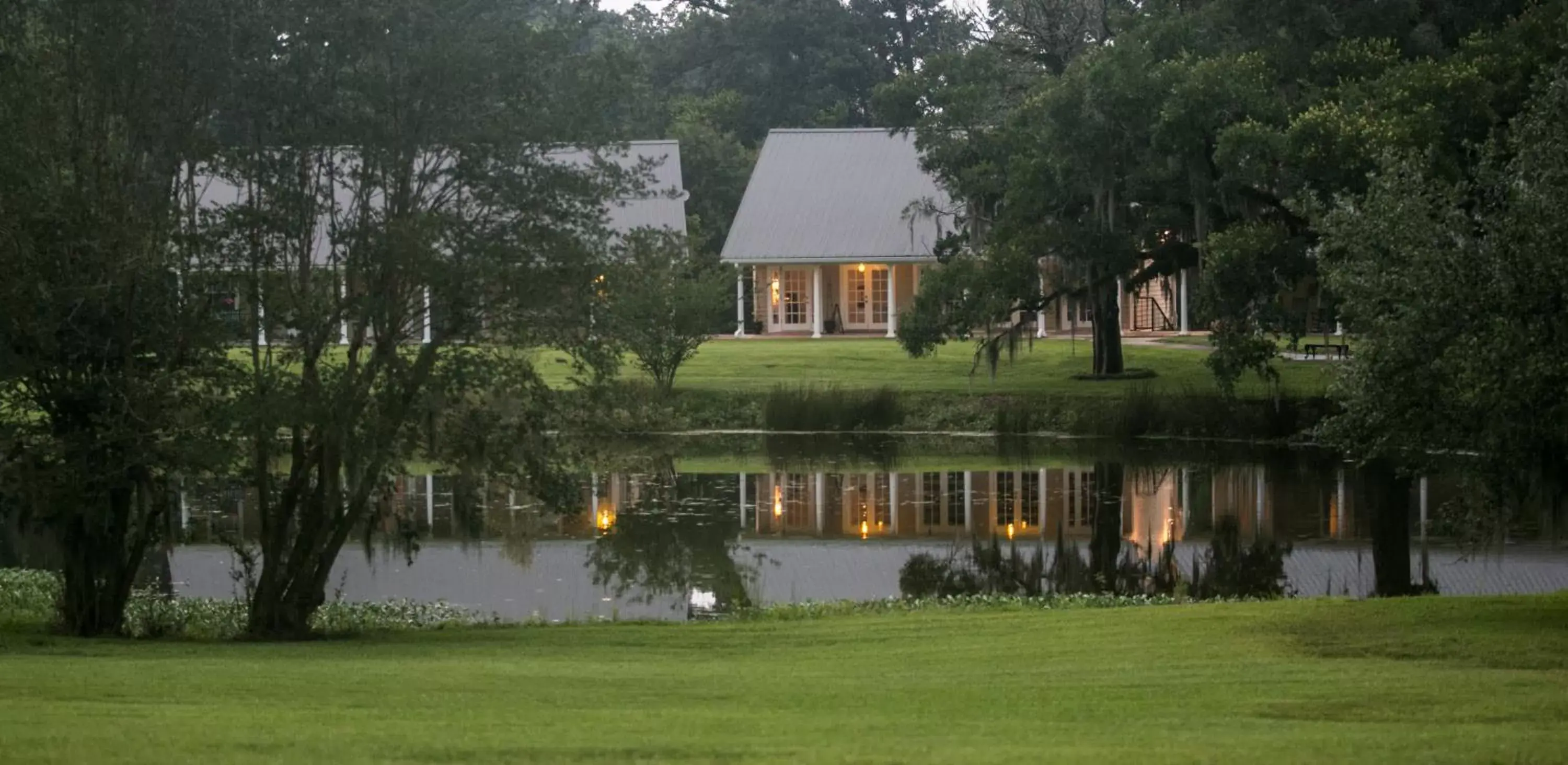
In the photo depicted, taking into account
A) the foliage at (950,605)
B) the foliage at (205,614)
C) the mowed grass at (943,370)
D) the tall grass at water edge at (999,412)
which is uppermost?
the mowed grass at (943,370)

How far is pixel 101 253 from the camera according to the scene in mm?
14812

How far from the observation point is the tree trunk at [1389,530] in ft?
65.7

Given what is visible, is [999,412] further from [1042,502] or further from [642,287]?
[642,287]

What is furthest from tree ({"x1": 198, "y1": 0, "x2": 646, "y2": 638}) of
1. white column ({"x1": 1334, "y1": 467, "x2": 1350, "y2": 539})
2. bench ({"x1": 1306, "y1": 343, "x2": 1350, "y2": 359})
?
bench ({"x1": 1306, "y1": 343, "x2": 1350, "y2": 359})

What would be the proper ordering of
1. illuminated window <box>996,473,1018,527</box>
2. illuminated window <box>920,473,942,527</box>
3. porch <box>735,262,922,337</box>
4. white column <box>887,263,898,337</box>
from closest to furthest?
illuminated window <box>996,473,1018,527</box>, illuminated window <box>920,473,942,527</box>, white column <box>887,263,898,337</box>, porch <box>735,262,922,337</box>

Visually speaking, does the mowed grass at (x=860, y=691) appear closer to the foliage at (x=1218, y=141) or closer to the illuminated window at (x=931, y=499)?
the illuminated window at (x=931, y=499)

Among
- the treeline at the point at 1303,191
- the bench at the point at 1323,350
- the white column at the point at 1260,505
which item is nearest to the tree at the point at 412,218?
the treeline at the point at 1303,191

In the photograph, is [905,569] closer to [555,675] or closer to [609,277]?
[609,277]

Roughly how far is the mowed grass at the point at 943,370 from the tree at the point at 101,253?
2059cm

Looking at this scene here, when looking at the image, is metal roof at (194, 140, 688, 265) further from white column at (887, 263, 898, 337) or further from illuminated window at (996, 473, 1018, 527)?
illuminated window at (996, 473, 1018, 527)

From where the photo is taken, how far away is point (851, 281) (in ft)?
173

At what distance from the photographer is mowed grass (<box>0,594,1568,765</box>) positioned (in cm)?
884

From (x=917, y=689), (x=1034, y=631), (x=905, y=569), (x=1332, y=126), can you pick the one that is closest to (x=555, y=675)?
(x=917, y=689)

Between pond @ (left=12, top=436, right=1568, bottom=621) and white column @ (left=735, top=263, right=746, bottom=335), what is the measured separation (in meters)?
16.3
